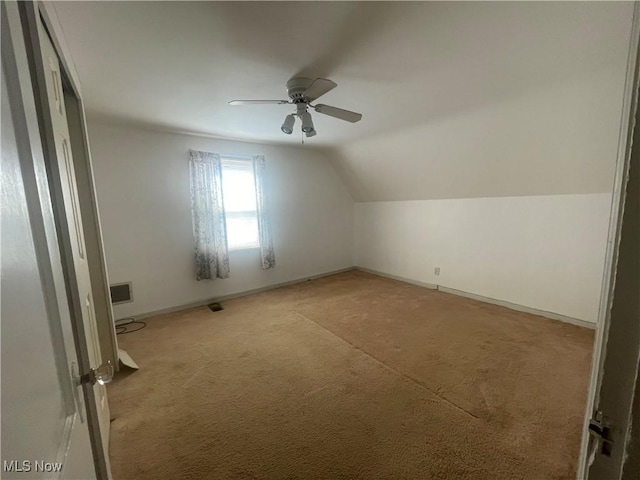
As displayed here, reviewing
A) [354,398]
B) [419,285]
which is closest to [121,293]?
[354,398]

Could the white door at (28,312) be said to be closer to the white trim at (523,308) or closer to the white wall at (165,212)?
the white wall at (165,212)

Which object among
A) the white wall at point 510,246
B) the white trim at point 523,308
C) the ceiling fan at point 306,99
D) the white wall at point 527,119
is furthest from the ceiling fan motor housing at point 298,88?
the white trim at point 523,308

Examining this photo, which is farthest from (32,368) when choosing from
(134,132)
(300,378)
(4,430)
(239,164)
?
(239,164)

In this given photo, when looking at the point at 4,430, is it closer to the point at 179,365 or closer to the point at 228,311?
the point at 179,365

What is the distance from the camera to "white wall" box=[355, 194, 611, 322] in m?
2.87

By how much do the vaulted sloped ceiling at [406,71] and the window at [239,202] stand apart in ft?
2.20

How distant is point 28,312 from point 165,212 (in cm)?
347

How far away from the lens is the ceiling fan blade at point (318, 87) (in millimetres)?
1810

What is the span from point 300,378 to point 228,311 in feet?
5.87

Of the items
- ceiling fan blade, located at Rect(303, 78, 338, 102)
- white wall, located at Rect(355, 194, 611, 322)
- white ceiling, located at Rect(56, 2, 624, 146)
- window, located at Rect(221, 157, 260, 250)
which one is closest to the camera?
white ceiling, located at Rect(56, 2, 624, 146)

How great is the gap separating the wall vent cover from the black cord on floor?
0.23m

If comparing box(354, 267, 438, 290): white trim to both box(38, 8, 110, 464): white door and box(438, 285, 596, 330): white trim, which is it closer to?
box(438, 285, 596, 330): white trim

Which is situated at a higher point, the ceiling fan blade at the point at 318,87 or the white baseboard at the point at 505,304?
the ceiling fan blade at the point at 318,87

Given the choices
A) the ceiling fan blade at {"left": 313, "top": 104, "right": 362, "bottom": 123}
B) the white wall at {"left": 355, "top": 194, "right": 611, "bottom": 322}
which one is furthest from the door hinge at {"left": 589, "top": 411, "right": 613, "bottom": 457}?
the white wall at {"left": 355, "top": 194, "right": 611, "bottom": 322}
